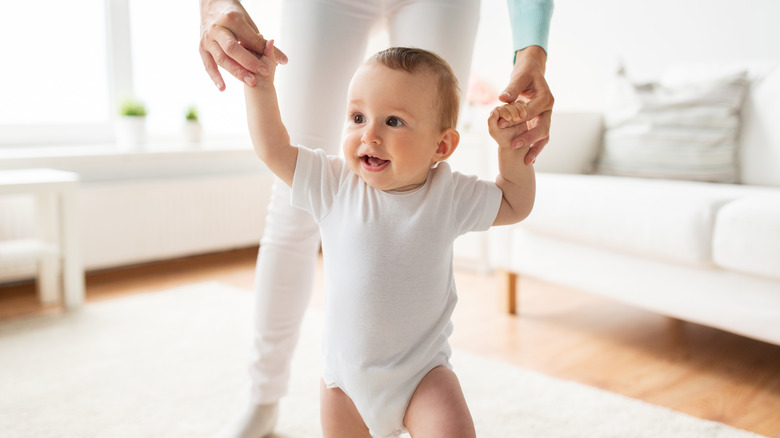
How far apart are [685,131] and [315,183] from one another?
1.85 meters

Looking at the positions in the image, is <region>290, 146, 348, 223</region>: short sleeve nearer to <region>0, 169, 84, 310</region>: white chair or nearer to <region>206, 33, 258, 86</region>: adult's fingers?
<region>206, 33, 258, 86</region>: adult's fingers

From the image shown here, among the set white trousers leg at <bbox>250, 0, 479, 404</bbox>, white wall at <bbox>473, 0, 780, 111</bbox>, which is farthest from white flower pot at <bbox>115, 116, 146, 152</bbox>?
white trousers leg at <bbox>250, 0, 479, 404</bbox>

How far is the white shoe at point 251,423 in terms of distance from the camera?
4.17ft

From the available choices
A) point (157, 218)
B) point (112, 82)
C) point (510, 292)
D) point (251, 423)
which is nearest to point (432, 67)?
point (251, 423)

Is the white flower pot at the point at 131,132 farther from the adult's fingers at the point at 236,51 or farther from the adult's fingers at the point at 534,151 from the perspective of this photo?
the adult's fingers at the point at 534,151

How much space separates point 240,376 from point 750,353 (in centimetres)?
150

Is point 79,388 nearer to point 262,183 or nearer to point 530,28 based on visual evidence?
point 530,28

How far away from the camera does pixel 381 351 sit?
0.90m

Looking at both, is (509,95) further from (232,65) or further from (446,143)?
(232,65)

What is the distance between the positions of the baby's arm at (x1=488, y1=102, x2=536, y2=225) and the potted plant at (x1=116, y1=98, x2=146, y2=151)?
2419 mm

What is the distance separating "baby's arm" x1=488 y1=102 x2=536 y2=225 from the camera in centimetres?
84

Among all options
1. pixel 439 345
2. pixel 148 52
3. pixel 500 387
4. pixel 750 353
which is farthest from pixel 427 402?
pixel 148 52

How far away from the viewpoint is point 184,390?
1656mm

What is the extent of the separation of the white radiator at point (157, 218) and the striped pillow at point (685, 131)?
6.00 feet
